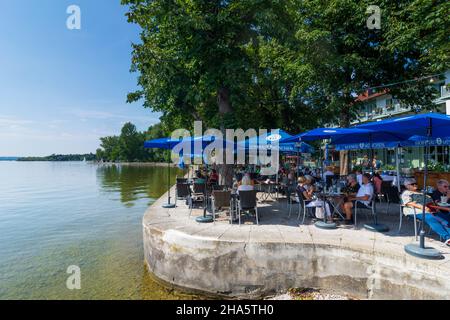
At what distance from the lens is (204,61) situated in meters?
9.86

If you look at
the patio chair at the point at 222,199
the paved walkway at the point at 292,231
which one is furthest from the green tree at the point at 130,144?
the patio chair at the point at 222,199

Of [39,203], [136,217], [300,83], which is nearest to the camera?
[136,217]

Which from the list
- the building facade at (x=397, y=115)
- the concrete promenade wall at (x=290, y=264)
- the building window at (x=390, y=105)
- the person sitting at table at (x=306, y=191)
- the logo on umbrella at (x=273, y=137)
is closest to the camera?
the concrete promenade wall at (x=290, y=264)

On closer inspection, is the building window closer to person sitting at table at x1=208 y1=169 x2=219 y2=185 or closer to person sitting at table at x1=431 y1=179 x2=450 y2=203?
person sitting at table at x1=208 y1=169 x2=219 y2=185

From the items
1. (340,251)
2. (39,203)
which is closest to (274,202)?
(340,251)

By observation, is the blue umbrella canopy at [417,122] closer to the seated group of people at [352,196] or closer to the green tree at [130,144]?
the seated group of people at [352,196]

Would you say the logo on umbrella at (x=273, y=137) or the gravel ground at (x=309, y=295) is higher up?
the logo on umbrella at (x=273, y=137)

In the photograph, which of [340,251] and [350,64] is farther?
[350,64]

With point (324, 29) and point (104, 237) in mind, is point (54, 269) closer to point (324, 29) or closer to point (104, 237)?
point (104, 237)

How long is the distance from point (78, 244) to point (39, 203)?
42.2ft

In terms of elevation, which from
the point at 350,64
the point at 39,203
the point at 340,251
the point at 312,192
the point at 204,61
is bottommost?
the point at 39,203

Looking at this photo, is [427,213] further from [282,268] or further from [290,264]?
[282,268]

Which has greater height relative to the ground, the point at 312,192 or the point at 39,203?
the point at 312,192
